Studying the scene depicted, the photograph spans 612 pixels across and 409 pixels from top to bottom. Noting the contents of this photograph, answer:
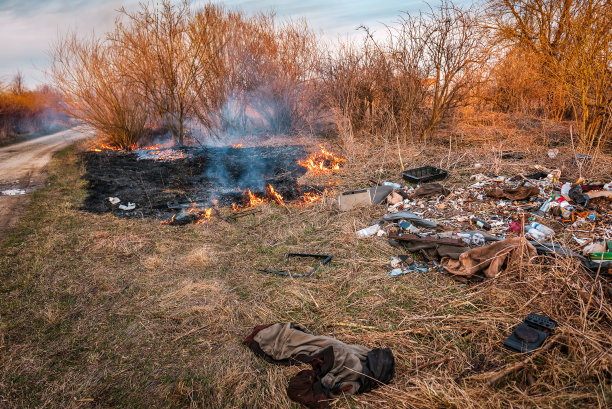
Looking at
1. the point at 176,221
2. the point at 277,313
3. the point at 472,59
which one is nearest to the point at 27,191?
the point at 176,221

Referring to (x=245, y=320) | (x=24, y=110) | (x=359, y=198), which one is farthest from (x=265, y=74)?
(x=24, y=110)

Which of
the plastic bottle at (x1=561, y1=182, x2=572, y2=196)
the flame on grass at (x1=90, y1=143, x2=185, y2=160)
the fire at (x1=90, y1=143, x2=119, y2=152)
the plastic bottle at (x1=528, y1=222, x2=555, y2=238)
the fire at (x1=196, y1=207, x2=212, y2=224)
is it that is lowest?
the plastic bottle at (x1=528, y1=222, x2=555, y2=238)

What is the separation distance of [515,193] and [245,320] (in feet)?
15.7


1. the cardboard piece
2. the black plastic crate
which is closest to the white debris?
the cardboard piece

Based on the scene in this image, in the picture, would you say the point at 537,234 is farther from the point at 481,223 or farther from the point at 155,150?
the point at 155,150

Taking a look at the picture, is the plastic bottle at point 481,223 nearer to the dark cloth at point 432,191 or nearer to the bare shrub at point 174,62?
the dark cloth at point 432,191

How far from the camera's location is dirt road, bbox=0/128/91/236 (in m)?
6.40

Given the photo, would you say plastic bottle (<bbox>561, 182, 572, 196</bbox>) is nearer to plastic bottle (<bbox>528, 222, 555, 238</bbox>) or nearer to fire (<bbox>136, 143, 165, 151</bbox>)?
plastic bottle (<bbox>528, 222, 555, 238</bbox>)

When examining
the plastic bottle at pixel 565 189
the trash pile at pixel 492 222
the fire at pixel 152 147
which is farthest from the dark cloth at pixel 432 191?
the fire at pixel 152 147

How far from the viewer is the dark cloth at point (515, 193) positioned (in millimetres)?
5215

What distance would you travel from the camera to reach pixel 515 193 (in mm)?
5324

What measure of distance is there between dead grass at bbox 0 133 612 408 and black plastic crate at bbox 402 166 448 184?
2.17 meters

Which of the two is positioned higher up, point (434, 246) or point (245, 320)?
point (434, 246)

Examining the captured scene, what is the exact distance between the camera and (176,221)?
5.93 m
